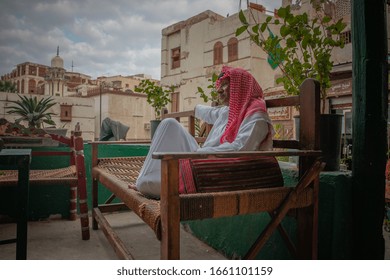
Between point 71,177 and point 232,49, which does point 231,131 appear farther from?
point 232,49

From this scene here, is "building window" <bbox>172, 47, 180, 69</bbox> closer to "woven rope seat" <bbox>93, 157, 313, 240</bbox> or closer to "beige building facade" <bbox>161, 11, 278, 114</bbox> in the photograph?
"beige building facade" <bbox>161, 11, 278, 114</bbox>

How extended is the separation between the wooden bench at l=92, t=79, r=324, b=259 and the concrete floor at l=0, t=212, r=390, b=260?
0.71m

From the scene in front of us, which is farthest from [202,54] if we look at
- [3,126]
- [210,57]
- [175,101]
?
[3,126]

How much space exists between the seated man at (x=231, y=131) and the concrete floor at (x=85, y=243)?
43.8 inches

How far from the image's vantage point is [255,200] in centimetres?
149

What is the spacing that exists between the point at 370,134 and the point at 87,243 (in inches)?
96.1

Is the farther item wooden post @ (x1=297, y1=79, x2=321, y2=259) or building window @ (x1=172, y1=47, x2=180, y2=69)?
building window @ (x1=172, y1=47, x2=180, y2=69)

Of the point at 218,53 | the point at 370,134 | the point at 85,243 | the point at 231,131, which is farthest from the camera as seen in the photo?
the point at 218,53

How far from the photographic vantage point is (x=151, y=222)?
1.33m

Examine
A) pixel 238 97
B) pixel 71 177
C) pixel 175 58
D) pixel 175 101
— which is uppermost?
pixel 175 58

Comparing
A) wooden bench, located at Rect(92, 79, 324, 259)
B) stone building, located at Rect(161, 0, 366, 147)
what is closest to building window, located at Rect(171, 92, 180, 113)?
stone building, located at Rect(161, 0, 366, 147)

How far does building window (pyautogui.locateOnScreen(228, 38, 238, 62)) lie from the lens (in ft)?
45.3
